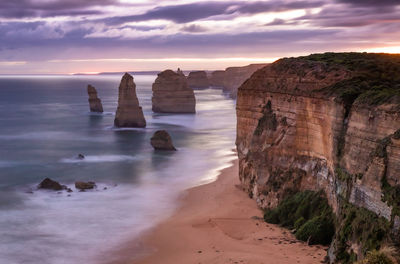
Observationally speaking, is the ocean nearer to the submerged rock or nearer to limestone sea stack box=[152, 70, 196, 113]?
the submerged rock

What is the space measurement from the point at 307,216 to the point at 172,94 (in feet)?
296

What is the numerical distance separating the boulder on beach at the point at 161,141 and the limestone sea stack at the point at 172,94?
48.9 meters

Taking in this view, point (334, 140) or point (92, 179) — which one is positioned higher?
point (334, 140)

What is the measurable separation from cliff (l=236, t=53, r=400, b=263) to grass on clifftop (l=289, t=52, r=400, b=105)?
0.18 feet

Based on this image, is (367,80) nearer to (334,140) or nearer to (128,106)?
(334,140)

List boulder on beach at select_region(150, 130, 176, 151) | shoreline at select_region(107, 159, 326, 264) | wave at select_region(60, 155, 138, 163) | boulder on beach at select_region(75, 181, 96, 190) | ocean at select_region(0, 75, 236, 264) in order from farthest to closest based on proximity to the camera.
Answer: boulder on beach at select_region(150, 130, 176, 151) < wave at select_region(60, 155, 138, 163) < boulder on beach at select_region(75, 181, 96, 190) < ocean at select_region(0, 75, 236, 264) < shoreline at select_region(107, 159, 326, 264)

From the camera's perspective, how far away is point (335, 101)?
26594mm

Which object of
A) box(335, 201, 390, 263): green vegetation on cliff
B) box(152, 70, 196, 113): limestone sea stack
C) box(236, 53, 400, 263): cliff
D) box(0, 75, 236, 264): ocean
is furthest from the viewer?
box(152, 70, 196, 113): limestone sea stack

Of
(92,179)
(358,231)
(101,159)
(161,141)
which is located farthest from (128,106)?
(358,231)

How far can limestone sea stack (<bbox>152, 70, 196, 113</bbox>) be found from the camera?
113 m

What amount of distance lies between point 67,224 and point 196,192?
12111 mm

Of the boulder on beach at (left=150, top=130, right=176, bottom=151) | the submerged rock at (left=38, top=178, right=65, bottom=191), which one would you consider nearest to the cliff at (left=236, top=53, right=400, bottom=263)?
the submerged rock at (left=38, top=178, right=65, bottom=191)

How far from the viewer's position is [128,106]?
87000 millimetres

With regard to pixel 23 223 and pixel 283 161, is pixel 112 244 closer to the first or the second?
pixel 23 223
